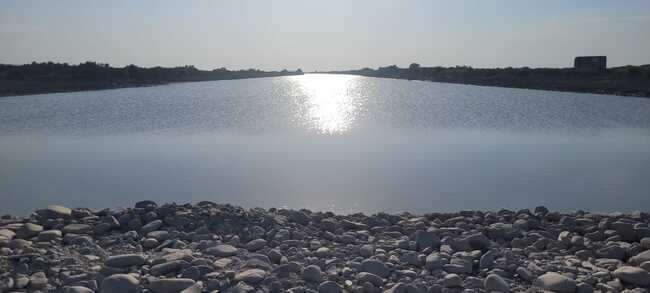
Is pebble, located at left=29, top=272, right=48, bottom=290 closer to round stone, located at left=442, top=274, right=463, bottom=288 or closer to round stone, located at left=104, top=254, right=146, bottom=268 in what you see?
round stone, located at left=104, top=254, right=146, bottom=268

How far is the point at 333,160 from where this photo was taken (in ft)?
38.3

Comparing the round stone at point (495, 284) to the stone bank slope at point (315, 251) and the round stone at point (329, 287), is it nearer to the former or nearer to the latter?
the stone bank slope at point (315, 251)

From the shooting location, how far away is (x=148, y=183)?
9.63 metres

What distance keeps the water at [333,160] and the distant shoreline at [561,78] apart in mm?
13962

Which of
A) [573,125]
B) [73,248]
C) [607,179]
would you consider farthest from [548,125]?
[73,248]

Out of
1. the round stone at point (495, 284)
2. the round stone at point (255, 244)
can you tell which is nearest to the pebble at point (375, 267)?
the round stone at point (495, 284)

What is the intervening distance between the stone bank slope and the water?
1.58 metres

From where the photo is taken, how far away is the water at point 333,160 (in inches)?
346

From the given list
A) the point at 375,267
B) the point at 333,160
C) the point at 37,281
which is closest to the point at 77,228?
the point at 37,281

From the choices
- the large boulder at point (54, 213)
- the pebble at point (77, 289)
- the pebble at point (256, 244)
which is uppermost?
the large boulder at point (54, 213)

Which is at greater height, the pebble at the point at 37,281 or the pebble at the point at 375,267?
the pebble at the point at 37,281

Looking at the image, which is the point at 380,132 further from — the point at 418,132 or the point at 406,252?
the point at 406,252

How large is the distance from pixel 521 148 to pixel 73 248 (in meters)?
11.1

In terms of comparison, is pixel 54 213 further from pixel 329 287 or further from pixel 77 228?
pixel 329 287
